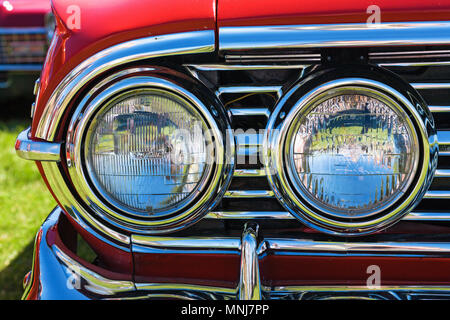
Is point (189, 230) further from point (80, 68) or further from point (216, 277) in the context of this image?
point (80, 68)

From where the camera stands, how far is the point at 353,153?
115 cm

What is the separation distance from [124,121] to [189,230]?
0.34m

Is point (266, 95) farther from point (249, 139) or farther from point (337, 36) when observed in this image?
point (337, 36)

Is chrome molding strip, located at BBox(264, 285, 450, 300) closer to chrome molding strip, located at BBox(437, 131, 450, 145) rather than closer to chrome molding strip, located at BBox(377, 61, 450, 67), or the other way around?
chrome molding strip, located at BBox(437, 131, 450, 145)

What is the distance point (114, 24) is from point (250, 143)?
44 cm

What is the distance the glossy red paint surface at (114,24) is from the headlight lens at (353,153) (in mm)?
356

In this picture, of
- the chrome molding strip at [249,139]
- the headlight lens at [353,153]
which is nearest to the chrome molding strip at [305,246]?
the headlight lens at [353,153]

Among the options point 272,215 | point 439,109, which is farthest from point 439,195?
point 272,215

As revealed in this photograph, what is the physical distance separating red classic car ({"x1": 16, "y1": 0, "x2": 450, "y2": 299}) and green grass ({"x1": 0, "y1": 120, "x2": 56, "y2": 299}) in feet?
4.44

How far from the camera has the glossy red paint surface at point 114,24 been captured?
1.15m

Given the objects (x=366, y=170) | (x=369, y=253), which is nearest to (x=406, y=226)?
(x=369, y=253)

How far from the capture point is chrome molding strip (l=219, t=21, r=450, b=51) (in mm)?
1096

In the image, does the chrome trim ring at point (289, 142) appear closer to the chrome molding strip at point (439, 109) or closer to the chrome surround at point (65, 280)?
the chrome molding strip at point (439, 109)

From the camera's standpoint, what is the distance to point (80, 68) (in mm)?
1160
